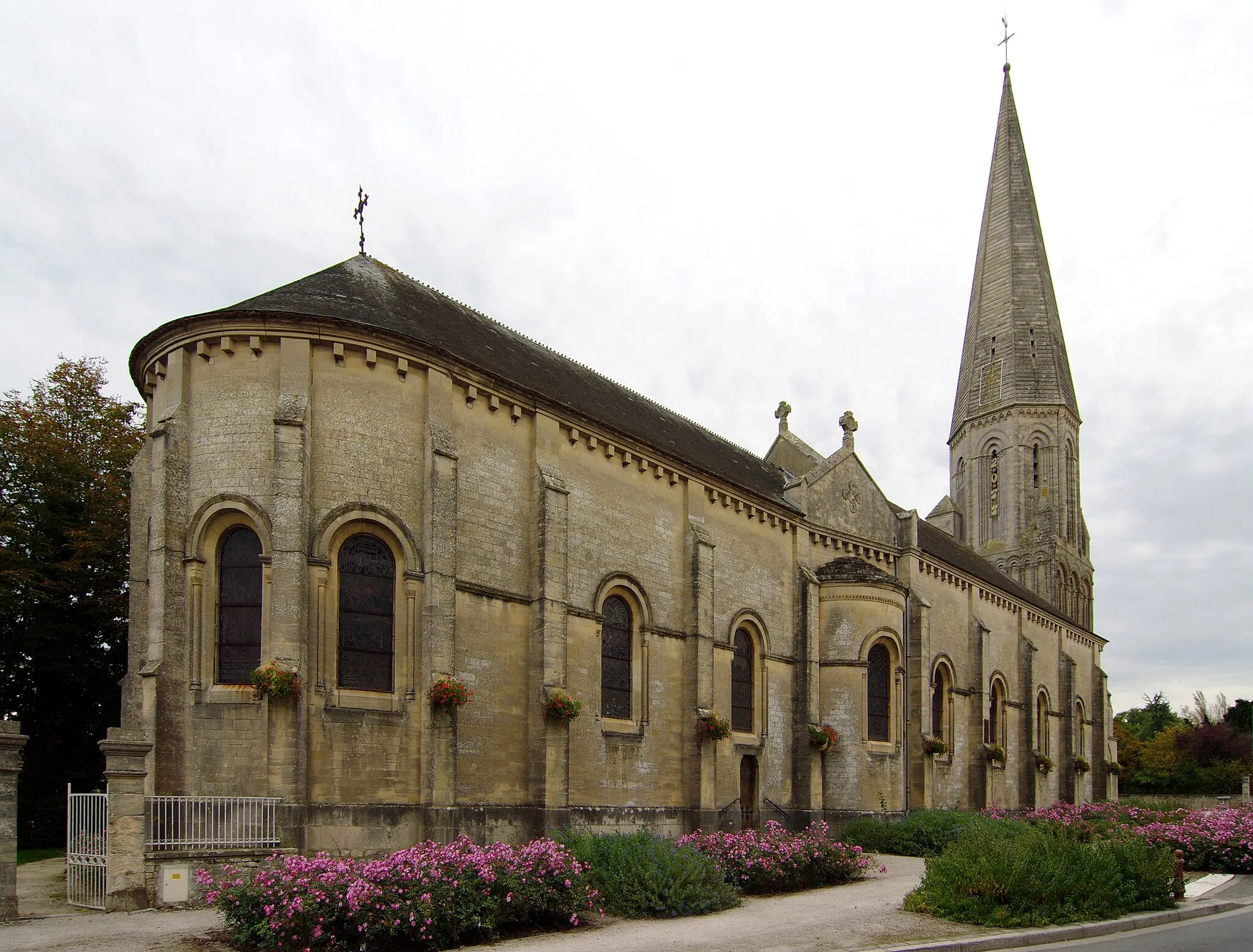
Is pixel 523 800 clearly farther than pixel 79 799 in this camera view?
Yes

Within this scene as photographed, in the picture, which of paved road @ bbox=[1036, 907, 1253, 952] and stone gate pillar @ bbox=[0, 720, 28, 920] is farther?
stone gate pillar @ bbox=[0, 720, 28, 920]

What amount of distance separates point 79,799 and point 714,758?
13.5 m

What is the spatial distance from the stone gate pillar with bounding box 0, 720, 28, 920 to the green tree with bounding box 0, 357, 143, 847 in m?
13.5

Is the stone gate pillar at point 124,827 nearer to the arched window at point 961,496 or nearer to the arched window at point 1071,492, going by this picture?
the arched window at point 961,496

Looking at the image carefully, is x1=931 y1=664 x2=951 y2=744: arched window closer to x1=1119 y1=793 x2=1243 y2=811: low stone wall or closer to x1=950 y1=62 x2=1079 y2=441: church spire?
x1=1119 y1=793 x2=1243 y2=811: low stone wall

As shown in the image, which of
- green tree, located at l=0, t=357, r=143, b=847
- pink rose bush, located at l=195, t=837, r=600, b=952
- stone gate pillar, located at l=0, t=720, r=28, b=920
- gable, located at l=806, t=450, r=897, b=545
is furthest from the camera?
gable, located at l=806, t=450, r=897, b=545

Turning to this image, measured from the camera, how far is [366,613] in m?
17.4

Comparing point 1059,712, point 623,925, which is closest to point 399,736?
point 623,925

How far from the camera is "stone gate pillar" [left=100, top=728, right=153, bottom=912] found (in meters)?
13.1

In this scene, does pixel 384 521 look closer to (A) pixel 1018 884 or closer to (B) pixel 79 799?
(B) pixel 79 799

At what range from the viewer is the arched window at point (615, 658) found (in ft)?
70.9

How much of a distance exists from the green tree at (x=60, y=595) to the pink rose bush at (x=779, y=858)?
17001mm

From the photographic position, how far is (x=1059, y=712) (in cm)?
4447

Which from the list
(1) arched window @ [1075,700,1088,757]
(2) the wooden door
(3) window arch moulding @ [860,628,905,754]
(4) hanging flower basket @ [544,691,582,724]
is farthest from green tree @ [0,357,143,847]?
(1) arched window @ [1075,700,1088,757]
